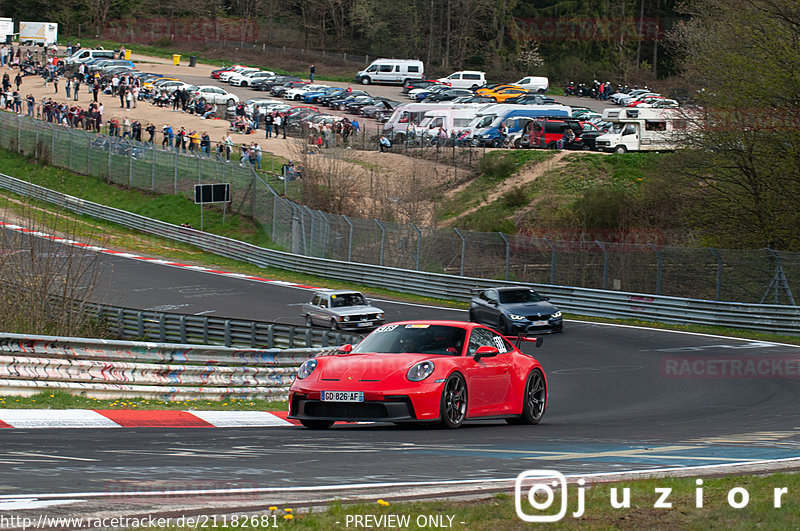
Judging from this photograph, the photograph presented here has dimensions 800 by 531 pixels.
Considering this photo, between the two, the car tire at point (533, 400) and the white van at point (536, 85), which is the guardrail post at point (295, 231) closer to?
the car tire at point (533, 400)

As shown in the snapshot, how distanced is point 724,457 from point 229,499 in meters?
4.59

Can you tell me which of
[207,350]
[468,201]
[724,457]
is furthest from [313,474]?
[468,201]

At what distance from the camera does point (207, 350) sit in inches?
602

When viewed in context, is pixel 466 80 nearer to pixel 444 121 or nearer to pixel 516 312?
pixel 444 121

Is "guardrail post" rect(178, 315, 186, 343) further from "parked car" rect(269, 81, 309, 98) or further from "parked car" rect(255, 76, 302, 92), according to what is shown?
"parked car" rect(255, 76, 302, 92)

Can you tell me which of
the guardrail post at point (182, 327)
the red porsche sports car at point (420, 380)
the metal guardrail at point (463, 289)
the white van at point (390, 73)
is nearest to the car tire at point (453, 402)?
the red porsche sports car at point (420, 380)

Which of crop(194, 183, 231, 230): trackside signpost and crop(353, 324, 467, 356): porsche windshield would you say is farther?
crop(194, 183, 231, 230): trackside signpost

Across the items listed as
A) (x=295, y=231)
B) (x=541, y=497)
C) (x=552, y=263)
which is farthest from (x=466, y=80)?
(x=541, y=497)

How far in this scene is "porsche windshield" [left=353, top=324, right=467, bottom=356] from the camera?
10.7 metres

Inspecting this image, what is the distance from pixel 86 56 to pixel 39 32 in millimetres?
12567

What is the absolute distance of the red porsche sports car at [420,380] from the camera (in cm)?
979

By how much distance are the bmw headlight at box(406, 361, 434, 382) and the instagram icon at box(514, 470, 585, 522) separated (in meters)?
3.22

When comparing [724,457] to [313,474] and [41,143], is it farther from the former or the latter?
[41,143]

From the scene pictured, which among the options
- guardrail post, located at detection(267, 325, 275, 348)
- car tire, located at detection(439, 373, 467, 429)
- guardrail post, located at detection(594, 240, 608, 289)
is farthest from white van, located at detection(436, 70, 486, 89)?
car tire, located at detection(439, 373, 467, 429)
